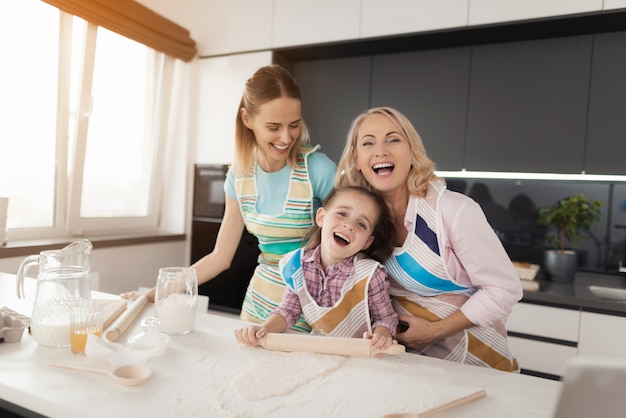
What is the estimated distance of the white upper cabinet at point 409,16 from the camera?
2.39 metres

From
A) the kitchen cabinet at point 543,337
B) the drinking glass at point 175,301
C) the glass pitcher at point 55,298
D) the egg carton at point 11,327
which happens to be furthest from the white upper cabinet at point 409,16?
the egg carton at point 11,327

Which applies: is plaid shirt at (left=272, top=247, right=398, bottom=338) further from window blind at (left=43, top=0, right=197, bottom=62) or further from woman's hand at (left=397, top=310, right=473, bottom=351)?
window blind at (left=43, top=0, right=197, bottom=62)

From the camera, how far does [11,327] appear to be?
0.91 metres

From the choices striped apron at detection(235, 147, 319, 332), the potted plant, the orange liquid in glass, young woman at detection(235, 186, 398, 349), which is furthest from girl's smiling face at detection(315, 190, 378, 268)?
the potted plant

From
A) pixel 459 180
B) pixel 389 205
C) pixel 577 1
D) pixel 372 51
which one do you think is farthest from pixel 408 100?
pixel 389 205

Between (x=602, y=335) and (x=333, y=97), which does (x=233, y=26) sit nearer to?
(x=333, y=97)

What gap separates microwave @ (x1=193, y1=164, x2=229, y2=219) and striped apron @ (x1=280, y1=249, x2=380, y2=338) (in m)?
1.94

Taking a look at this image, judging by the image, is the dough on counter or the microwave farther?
the microwave

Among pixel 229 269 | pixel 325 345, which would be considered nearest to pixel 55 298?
pixel 325 345

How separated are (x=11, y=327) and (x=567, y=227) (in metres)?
2.56

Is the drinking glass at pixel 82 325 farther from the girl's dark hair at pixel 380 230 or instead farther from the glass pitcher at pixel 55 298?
the girl's dark hair at pixel 380 230

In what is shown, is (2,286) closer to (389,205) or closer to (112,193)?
(389,205)

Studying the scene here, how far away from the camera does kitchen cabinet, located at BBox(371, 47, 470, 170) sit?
8.51 feet

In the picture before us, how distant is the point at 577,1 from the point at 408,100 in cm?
96
